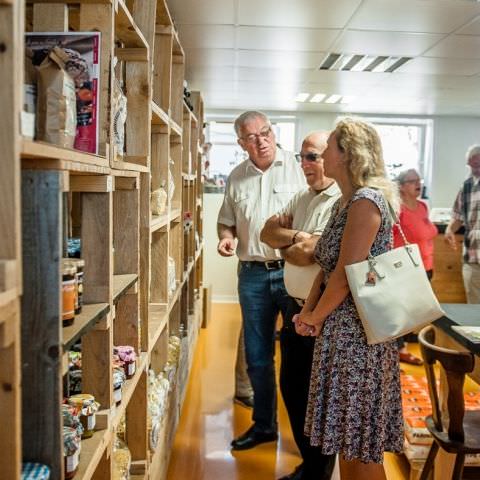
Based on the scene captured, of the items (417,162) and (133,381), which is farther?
(417,162)

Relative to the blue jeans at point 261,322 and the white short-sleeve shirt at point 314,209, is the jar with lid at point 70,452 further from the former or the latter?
the blue jeans at point 261,322

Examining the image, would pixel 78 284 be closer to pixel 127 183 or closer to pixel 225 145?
pixel 127 183

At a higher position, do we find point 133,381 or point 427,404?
point 133,381

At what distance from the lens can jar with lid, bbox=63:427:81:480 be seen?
1.05 metres

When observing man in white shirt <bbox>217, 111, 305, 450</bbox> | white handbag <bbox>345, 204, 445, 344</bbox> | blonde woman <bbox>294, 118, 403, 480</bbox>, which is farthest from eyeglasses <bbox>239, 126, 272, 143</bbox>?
white handbag <bbox>345, 204, 445, 344</bbox>

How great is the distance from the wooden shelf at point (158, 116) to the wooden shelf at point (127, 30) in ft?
0.79

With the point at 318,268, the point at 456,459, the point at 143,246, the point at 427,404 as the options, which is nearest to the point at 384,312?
the point at 318,268

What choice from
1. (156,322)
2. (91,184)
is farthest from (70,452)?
(156,322)

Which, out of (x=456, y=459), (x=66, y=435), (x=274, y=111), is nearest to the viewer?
(x=66, y=435)

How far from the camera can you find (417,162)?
22.2ft

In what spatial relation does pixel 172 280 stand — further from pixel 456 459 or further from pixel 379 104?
pixel 379 104

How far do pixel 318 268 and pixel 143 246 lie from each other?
697mm

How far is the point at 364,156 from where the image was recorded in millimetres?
1770

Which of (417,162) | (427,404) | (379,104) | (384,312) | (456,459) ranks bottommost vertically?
(427,404)
